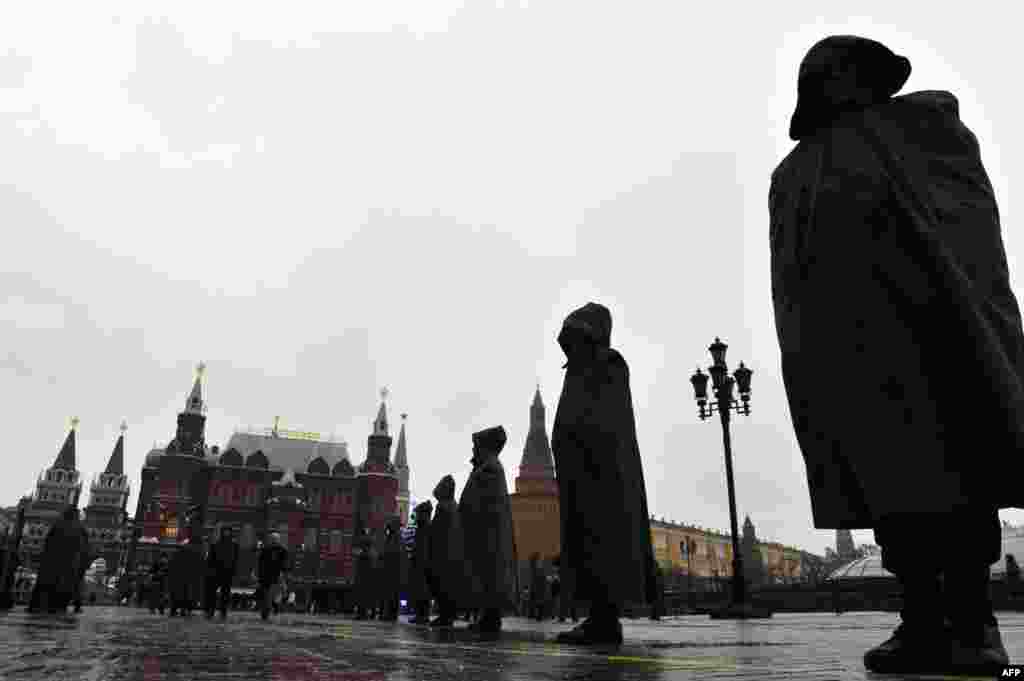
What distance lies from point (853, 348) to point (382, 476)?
82550mm

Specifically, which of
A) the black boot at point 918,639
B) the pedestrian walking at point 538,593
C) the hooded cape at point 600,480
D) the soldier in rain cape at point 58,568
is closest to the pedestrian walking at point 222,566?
the soldier in rain cape at point 58,568

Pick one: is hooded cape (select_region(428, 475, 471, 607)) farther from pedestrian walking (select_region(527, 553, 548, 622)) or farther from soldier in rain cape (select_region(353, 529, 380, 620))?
pedestrian walking (select_region(527, 553, 548, 622))

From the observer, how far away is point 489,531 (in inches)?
289

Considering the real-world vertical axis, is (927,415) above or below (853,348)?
below

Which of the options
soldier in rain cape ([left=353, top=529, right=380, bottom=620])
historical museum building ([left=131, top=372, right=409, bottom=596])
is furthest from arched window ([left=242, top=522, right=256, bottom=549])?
soldier in rain cape ([left=353, top=529, right=380, bottom=620])

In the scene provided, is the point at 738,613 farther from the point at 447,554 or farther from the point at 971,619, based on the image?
the point at 971,619

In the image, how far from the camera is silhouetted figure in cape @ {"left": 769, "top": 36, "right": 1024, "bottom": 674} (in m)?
2.13

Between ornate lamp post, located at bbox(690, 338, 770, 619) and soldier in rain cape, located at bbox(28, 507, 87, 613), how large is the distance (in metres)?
12.5

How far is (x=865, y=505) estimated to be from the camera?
7.55 ft

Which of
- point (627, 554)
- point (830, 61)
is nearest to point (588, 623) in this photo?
point (627, 554)

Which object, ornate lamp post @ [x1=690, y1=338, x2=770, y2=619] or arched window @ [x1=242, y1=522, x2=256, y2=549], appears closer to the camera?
ornate lamp post @ [x1=690, y1=338, x2=770, y2=619]

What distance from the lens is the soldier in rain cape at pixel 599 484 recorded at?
462 centimetres

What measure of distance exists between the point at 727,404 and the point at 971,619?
45.9 ft

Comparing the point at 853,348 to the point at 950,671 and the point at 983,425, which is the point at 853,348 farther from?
the point at 950,671
